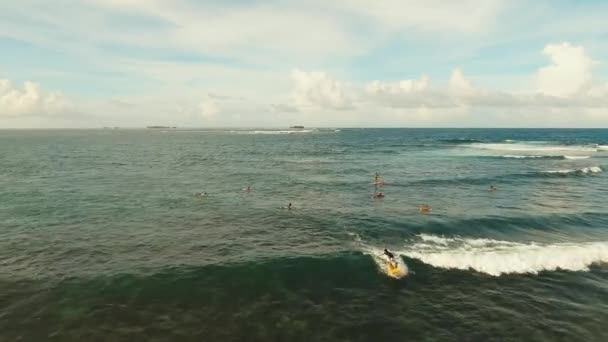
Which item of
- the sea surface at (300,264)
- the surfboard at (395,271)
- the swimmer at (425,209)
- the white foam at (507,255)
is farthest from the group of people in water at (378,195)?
the surfboard at (395,271)

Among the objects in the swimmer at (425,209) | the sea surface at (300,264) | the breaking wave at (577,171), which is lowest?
the sea surface at (300,264)

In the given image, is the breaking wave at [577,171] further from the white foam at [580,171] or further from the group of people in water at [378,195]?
the group of people in water at [378,195]

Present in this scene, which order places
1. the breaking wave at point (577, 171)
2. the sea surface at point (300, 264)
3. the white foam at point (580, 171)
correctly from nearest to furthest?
the sea surface at point (300, 264) < the breaking wave at point (577, 171) < the white foam at point (580, 171)

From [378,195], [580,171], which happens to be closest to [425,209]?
[378,195]

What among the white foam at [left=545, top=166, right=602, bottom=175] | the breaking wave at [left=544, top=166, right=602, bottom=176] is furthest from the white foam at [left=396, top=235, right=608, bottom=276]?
the white foam at [left=545, top=166, right=602, bottom=175]

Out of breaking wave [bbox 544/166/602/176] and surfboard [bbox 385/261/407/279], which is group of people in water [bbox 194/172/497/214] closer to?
surfboard [bbox 385/261/407/279]

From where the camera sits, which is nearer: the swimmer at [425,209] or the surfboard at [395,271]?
the surfboard at [395,271]
